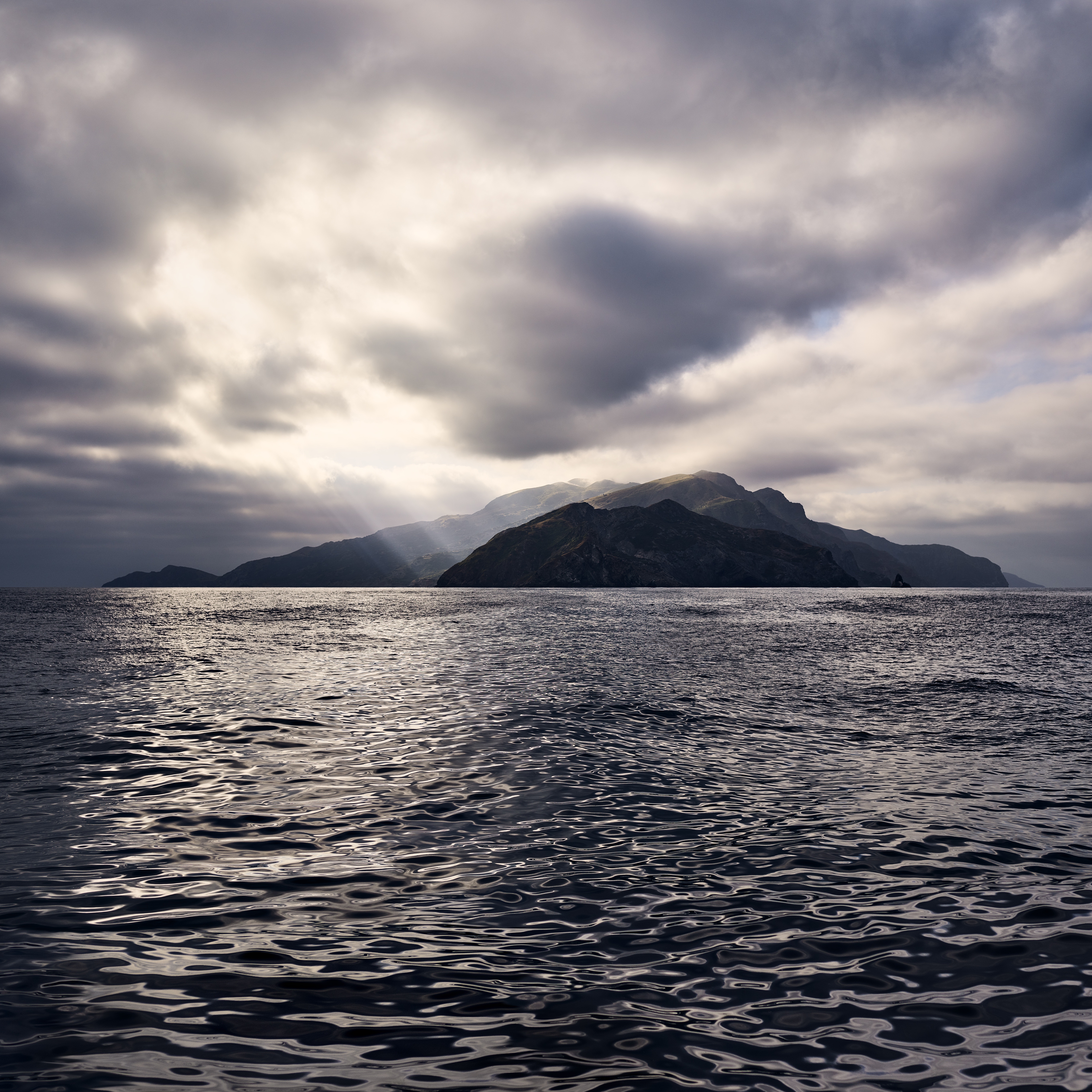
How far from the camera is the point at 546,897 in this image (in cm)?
1206

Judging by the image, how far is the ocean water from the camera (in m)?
7.67

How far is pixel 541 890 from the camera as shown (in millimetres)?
12383

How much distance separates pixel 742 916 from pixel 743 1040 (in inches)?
138

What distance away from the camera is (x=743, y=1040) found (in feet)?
25.9

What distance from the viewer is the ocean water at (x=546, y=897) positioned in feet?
25.2

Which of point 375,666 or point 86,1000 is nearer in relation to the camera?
point 86,1000

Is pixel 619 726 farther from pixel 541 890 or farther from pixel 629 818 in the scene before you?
pixel 541 890

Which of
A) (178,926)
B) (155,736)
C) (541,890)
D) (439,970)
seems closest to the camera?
(439,970)

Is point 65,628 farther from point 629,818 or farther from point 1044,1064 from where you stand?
point 1044,1064

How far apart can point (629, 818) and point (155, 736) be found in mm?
20205

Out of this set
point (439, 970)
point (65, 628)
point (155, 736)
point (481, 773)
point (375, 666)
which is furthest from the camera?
point (65, 628)

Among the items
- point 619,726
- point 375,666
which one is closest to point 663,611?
point 375,666

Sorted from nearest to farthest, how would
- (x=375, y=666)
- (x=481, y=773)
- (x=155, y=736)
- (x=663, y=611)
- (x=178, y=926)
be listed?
(x=178, y=926), (x=481, y=773), (x=155, y=736), (x=375, y=666), (x=663, y=611)

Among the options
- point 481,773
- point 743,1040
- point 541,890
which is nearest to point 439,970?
point 541,890
